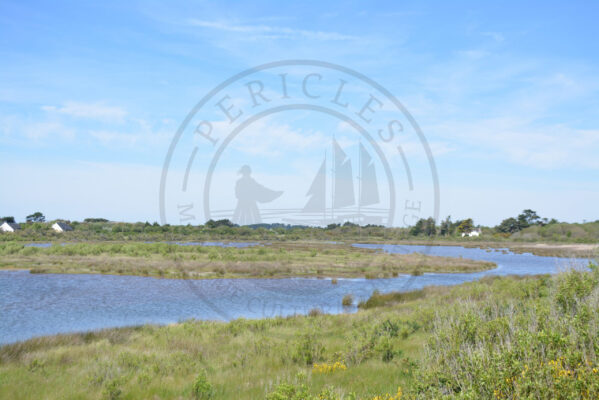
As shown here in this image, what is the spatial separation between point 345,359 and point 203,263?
3968 cm

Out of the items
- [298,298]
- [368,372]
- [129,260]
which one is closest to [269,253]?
[129,260]

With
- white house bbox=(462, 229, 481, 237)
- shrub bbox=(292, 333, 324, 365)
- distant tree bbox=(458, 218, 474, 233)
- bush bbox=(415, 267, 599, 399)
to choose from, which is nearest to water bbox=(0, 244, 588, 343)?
bush bbox=(415, 267, 599, 399)

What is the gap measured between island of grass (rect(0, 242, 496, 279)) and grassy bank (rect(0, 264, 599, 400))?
2582 centimetres

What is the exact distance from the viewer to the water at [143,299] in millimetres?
22438

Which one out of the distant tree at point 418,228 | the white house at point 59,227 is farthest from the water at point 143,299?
the distant tree at point 418,228

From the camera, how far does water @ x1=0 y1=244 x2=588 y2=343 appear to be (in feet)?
73.6

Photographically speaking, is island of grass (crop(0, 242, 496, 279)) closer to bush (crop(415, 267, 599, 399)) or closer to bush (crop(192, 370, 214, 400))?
bush (crop(192, 370, 214, 400))

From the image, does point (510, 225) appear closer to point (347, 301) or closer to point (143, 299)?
point (347, 301)

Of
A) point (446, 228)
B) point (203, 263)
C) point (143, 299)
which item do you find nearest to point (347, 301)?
point (143, 299)

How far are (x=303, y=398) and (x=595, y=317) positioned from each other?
595 cm

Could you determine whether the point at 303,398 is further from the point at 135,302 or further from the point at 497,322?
the point at 135,302

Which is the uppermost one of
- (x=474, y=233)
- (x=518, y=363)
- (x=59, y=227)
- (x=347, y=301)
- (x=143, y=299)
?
(x=518, y=363)

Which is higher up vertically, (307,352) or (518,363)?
(518,363)

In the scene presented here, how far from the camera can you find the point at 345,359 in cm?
1138
